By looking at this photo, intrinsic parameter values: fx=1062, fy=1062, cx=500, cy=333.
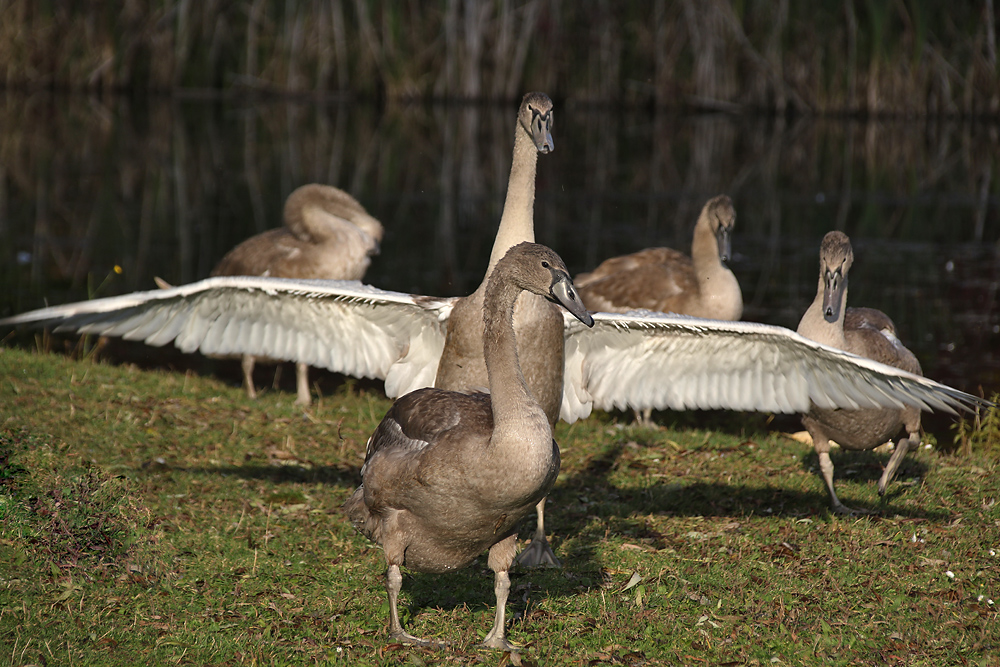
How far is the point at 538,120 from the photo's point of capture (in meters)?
6.28

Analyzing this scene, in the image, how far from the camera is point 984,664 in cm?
467

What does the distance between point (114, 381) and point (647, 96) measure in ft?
70.5

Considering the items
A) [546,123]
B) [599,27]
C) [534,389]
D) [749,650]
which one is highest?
[599,27]

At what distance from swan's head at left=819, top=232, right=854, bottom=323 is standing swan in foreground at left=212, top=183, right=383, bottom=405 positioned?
158 inches

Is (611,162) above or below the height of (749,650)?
above

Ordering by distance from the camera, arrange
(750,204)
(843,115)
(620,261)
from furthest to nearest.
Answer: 1. (843,115)
2. (750,204)
3. (620,261)

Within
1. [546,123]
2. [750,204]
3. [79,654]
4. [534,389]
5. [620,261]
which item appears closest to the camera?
[79,654]

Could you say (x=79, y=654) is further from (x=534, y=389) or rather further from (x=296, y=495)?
(x=534, y=389)

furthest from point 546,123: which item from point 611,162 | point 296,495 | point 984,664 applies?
point 611,162

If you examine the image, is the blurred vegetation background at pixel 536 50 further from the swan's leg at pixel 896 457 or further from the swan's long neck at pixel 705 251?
the swan's leg at pixel 896 457

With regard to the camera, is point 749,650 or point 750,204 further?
point 750,204

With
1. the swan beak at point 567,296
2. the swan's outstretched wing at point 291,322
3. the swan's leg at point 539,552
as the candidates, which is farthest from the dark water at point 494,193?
the swan beak at point 567,296

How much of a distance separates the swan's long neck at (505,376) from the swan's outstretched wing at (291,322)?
1329 millimetres

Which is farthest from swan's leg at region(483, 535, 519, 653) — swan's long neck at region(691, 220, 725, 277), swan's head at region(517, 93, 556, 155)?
swan's long neck at region(691, 220, 725, 277)
